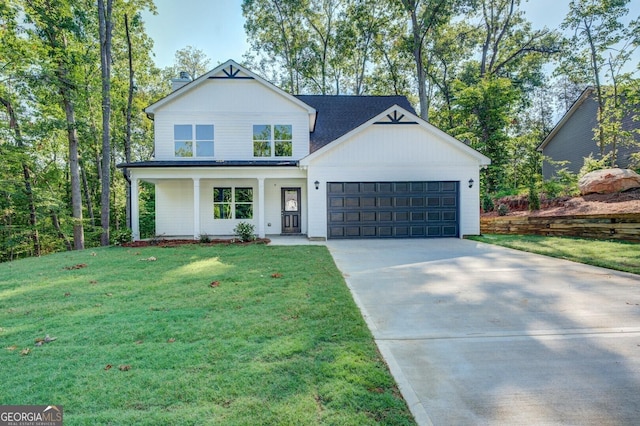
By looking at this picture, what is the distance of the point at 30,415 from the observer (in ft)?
7.80

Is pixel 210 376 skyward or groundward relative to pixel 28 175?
groundward

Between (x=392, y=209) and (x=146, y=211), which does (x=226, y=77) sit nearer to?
(x=392, y=209)

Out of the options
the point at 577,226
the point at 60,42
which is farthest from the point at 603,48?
the point at 60,42

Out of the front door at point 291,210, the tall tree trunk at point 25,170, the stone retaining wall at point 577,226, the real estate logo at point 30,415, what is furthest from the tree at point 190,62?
the real estate logo at point 30,415

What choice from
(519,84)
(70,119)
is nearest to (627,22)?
(519,84)

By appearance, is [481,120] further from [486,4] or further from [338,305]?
[338,305]

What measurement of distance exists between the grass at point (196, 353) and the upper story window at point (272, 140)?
30.0ft

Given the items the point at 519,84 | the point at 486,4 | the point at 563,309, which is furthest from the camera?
the point at 519,84

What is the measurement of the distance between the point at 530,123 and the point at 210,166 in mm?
33179

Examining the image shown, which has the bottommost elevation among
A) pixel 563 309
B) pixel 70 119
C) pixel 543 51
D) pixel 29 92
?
pixel 563 309

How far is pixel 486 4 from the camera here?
21562 millimetres

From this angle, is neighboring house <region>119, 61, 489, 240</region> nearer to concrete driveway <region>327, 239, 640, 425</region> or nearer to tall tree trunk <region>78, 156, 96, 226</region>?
concrete driveway <region>327, 239, 640, 425</region>

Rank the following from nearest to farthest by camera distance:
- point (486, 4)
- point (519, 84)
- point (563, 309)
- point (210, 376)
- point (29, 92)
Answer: point (210, 376) < point (563, 309) < point (29, 92) < point (486, 4) < point (519, 84)

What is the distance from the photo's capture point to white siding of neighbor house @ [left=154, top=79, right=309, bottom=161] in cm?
1391
